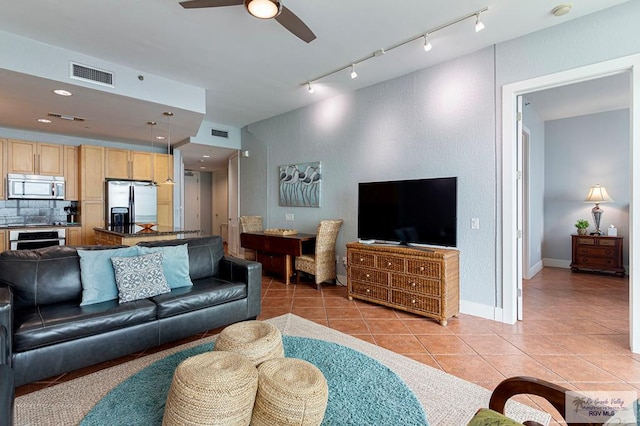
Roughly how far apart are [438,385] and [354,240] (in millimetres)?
2708

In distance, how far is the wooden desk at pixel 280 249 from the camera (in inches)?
189

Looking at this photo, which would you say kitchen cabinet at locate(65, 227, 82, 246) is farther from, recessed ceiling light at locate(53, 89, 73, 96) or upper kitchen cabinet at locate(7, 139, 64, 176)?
recessed ceiling light at locate(53, 89, 73, 96)

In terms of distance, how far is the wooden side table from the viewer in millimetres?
5109

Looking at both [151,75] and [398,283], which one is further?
[151,75]

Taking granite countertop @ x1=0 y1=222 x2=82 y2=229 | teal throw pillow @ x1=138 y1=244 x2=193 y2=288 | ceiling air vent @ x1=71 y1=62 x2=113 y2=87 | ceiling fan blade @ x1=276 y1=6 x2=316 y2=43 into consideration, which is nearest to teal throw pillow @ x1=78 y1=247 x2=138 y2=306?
teal throw pillow @ x1=138 y1=244 x2=193 y2=288

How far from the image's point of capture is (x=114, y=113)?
4.43 metres

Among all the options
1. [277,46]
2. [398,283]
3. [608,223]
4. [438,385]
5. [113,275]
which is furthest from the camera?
[608,223]

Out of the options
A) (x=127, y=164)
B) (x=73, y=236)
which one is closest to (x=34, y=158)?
(x=127, y=164)

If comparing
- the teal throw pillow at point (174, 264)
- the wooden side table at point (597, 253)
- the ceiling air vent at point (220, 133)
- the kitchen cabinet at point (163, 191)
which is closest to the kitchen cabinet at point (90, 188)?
the kitchen cabinet at point (163, 191)

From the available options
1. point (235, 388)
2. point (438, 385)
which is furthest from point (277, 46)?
point (438, 385)

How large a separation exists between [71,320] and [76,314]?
8cm

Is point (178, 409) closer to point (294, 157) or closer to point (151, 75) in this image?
point (151, 75)

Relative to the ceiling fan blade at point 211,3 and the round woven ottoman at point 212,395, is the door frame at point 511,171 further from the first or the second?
the round woven ottoman at point 212,395

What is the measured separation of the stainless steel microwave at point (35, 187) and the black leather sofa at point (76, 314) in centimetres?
373
